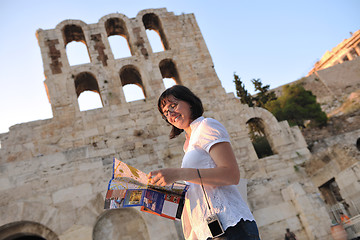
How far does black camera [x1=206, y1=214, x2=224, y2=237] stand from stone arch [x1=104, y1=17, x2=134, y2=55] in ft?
36.1

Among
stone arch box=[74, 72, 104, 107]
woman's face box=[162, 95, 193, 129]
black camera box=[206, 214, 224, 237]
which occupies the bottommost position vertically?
black camera box=[206, 214, 224, 237]

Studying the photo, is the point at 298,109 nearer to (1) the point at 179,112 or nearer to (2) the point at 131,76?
(2) the point at 131,76

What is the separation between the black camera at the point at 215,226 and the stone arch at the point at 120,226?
7.20 metres

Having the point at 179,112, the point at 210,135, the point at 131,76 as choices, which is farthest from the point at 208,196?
the point at 131,76

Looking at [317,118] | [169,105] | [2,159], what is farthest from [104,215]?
[317,118]

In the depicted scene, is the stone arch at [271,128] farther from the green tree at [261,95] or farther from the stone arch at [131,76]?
the green tree at [261,95]

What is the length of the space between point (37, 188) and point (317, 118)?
2070 centimetres

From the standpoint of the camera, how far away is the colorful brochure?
2305 millimetres

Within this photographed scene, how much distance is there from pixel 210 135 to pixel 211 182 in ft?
1.11

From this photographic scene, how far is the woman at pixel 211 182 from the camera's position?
6.58ft

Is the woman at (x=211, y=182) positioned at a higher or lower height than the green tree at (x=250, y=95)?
lower

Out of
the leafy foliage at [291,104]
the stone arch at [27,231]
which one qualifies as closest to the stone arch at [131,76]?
the stone arch at [27,231]

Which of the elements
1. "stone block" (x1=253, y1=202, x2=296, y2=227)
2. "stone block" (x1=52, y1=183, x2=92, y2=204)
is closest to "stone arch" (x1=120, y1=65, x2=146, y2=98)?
"stone block" (x1=52, y1=183, x2=92, y2=204)

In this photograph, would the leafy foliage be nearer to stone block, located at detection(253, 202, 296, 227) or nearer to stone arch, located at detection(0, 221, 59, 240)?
stone block, located at detection(253, 202, 296, 227)
